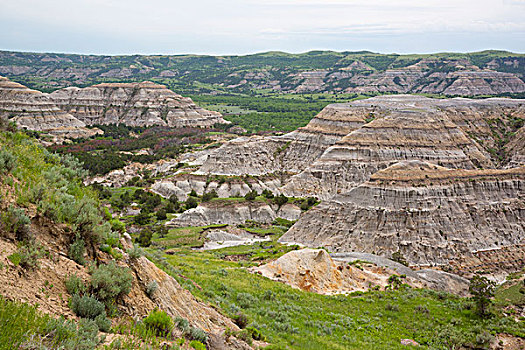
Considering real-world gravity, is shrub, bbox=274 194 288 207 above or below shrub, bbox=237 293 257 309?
below

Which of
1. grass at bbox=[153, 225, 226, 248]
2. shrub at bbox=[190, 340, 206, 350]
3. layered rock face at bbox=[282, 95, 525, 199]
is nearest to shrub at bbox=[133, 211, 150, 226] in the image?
grass at bbox=[153, 225, 226, 248]

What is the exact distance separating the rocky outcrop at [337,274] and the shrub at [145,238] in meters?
17.0

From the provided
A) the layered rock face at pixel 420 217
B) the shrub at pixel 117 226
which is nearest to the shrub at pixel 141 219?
the layered rock face at pixel 420 217

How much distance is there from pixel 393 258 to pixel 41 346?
39.1 meters

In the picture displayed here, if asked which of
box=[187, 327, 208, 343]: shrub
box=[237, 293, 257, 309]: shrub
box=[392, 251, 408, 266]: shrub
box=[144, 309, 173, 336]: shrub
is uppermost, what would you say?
box=[144, 309, 173, 336]: shrub

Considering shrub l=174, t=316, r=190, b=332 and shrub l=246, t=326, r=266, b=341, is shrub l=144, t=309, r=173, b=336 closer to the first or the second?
shrub l=174, t=316, r=190, b=332

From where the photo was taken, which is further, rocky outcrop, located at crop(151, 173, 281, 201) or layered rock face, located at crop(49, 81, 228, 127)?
layered rock face, located at crop(49, 81, 228, 127)

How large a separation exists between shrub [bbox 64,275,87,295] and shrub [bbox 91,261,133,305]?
28 cm

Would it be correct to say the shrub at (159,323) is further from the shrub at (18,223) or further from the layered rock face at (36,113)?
the layered rock face at (36,113)

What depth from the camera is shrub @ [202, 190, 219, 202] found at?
64.6 meters

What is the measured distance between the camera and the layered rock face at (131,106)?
144 meters

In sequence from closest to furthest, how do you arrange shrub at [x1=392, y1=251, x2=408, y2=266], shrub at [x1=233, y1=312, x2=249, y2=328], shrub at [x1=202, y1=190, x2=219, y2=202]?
shrub at [x1=233, y1=312, x2=249, y2=328] → shrub at [x1=392, y1=251, x2=408, y2=266] → shrub at [x1=202, y1=190, x2=219, y2=202]

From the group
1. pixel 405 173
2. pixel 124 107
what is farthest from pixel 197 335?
pixel 124 107

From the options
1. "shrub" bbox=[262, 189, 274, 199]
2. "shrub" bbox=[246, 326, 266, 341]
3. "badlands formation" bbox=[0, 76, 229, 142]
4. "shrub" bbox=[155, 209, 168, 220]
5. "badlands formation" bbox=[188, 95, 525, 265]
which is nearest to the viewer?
"shrub" bbox=[246, 326, 266, 341]
